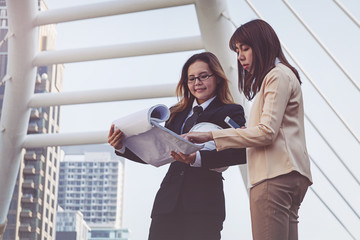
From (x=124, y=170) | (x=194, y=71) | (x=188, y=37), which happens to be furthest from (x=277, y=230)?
(x=124, y=170)

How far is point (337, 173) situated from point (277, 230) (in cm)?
348

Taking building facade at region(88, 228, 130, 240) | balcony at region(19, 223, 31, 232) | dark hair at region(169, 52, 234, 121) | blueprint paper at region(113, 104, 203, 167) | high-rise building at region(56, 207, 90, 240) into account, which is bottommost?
blueprint paper at region(113, 104, 203, 167)

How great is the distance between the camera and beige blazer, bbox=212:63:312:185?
1.76 metres

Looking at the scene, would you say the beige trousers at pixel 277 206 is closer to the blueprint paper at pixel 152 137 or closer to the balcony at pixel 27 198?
the blueprint paper at pixel 152 137

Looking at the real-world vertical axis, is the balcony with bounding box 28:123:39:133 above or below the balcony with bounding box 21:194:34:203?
below

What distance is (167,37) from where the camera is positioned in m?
6.04

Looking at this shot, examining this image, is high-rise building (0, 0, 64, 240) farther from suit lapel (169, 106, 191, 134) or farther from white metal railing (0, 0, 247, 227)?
suit lapel (169, 106, 191, 134)

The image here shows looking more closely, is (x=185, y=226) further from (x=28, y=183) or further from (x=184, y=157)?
(x=28, y=183)

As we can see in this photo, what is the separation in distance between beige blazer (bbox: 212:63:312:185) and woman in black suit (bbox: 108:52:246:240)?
0.22 m

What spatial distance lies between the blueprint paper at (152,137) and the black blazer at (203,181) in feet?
0.23

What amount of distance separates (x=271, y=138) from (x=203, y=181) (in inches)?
16.5

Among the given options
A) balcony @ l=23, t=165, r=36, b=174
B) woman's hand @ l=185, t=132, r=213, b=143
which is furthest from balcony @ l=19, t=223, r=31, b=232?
woman's hand @ l=185, t=132, r=213, b=143

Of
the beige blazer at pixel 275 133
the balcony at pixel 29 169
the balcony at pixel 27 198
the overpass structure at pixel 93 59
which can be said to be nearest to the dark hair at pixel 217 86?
the beige blazer at pixel 275 133

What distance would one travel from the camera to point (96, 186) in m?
36.8
